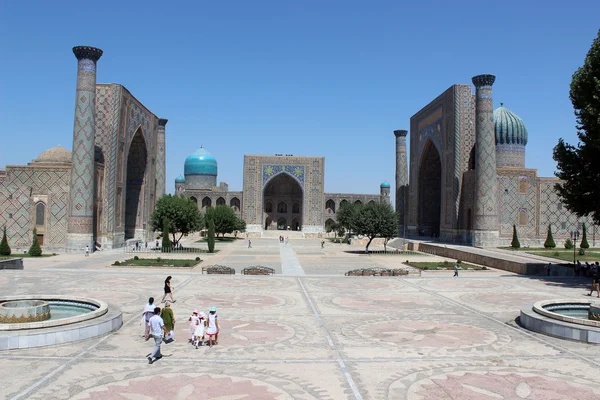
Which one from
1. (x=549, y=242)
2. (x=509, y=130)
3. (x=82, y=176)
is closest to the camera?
(x=82, y=176)

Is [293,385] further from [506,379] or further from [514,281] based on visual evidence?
[514,281]

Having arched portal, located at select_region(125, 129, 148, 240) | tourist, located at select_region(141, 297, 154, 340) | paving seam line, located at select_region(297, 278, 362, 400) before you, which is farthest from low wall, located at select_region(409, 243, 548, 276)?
arched portal, located at select_region(125, 129, 148, 240)

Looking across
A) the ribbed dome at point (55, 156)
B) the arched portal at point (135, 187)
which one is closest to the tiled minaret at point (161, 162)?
the arched portal at point (135, 187)

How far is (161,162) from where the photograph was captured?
37.1 meters

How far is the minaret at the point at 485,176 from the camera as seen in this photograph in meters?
28.3

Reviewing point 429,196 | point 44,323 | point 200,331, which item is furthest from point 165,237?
point 429,196

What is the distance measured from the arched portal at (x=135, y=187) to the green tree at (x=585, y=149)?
959 inches

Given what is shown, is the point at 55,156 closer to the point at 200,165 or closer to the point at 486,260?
the point at 486,260

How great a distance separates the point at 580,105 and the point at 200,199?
4651 cm

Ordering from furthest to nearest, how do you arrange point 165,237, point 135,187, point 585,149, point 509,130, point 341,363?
point 509,130 → point 135,187 → point 165,237 → point 585,149 → point 341,363

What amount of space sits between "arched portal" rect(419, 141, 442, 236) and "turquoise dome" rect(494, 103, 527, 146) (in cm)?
522

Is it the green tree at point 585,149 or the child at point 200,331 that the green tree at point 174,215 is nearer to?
the green tree at point 585,149

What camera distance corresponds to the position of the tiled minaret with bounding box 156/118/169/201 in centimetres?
3684

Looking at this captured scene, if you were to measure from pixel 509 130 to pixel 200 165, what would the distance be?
37.7 meters
